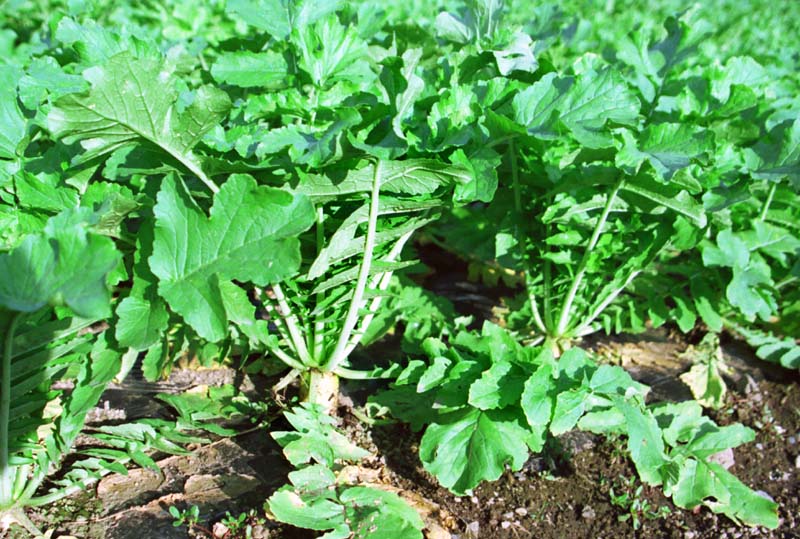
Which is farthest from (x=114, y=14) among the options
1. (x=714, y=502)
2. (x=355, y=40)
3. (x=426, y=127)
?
(x=714, y=502)

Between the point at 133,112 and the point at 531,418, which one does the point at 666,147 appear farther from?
the point at 133,112

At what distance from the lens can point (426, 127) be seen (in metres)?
1.96

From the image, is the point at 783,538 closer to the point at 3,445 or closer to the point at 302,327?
the point at 302,327

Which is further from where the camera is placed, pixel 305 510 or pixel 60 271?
pixel 305 510

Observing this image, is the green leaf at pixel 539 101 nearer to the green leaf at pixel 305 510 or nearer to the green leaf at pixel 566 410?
the green leaf at pixel 566 410

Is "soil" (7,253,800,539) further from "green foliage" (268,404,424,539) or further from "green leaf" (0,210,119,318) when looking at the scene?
"green leaf" (0,210,119,318)

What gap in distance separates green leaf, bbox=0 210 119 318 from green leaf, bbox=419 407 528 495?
0.99 m

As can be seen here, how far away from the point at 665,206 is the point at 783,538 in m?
1.07

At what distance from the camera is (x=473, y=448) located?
1.98 metres

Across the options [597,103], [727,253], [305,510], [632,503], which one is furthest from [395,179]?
[727,253]

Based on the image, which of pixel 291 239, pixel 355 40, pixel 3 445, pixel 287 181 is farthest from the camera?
pixel 355 40

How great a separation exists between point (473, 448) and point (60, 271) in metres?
1.12

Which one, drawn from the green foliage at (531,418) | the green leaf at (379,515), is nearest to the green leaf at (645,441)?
the green foliage at (531,418)

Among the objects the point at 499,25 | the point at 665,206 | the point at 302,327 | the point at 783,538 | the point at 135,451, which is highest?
the point at 499,25
